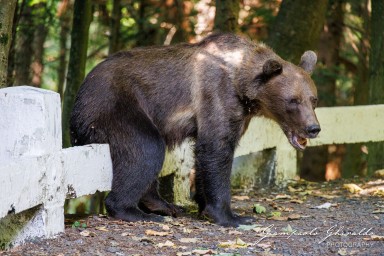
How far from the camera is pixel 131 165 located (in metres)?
6.66

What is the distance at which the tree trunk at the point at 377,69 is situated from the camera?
11.0 metres

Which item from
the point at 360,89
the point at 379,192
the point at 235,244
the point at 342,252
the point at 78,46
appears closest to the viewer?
the point at 342,252

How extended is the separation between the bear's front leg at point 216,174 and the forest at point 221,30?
2960 mm

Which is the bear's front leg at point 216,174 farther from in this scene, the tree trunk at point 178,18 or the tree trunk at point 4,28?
the tree trunk at point 178,18

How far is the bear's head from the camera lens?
22.7ft

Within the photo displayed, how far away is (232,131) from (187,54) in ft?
2.95

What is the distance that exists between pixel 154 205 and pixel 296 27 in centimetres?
467

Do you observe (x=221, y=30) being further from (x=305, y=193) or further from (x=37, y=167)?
(x=37, y=167)

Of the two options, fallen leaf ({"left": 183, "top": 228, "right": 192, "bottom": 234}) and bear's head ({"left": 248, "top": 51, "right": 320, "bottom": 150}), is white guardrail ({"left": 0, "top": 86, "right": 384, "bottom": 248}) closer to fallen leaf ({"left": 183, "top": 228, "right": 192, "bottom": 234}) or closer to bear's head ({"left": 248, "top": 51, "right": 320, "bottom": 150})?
fallen leaf ({"left": 183, "top": 228, "right": 192, "bottom": 234})

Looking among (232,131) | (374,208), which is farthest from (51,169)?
(374,208)

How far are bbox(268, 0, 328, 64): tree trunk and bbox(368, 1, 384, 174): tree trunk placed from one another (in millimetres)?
830

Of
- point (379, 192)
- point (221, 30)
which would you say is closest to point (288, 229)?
point (379, 192)

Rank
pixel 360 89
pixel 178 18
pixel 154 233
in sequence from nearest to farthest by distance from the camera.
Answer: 1. pixel 154 233
2. pixel 178 18
3. pixel 360 89

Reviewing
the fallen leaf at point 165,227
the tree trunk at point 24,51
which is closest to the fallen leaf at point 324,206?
the fallen leaf at point 165,227
